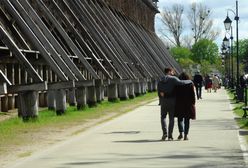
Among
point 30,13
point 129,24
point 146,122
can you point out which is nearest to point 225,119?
point 146,122

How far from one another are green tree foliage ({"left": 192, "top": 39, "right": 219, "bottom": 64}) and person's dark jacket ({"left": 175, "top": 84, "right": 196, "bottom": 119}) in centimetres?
10979

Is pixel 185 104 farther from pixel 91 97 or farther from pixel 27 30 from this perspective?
pixel 91 97

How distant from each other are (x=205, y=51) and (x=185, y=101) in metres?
129

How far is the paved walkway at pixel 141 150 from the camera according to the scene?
1084cm

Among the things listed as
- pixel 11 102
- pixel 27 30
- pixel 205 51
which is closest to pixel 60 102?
pixel 27 30

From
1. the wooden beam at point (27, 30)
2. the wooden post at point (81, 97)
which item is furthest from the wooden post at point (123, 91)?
the wooden beam at point (27, 30)

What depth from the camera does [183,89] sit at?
49.4ft

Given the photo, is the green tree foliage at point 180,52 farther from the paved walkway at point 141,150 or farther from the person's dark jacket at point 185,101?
the person's dark jacket at point 185,101

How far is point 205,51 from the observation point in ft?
470

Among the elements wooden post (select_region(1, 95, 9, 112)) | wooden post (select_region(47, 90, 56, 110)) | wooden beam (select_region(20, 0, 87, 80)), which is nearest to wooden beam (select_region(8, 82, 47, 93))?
wooden beam (select_region(20, 0, 87, 80))

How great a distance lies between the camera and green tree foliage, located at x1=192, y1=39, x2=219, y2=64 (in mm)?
131650

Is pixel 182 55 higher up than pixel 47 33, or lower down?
higher up

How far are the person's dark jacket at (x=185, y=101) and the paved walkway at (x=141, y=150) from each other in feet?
1.95

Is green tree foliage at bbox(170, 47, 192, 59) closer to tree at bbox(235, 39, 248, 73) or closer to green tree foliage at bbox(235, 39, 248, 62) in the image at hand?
tree at bbox(235, 39, 248, 73)
